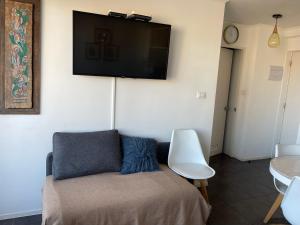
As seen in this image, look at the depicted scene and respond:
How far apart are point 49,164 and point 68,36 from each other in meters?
1.26

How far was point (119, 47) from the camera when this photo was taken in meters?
2.64

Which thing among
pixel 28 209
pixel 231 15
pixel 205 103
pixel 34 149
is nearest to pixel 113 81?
pixel 34 149

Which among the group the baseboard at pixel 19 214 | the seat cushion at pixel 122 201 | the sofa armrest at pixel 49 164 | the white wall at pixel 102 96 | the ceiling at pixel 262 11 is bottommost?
the baseboard at pixel 19 214

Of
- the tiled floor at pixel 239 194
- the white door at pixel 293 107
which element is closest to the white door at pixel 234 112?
the tiled floor at pixel 239 194

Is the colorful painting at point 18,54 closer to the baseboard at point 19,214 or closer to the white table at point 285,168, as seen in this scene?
the baseboard at point 19,214

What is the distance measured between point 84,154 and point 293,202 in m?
Result: 1.80

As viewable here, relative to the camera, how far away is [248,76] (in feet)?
15.0

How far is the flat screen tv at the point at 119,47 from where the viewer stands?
8.13 feet

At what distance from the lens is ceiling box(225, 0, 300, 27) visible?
3.15m

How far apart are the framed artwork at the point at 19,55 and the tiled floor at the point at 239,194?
3.91ft

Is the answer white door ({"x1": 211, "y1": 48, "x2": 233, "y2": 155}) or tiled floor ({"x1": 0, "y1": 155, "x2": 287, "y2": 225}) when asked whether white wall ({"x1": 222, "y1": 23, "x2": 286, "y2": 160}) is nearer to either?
white door ({"x1": 211, "y1": 48, "x2": 233, "y2": 155})

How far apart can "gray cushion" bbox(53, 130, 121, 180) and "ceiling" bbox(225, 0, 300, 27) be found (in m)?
2.27

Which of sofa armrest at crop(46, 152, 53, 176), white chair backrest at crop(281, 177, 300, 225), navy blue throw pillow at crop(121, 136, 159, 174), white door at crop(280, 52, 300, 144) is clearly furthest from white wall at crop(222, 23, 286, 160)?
sofa armrest at crop(46, 152, 53, 176)

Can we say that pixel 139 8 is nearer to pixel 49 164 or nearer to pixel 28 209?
pixel 49 164
